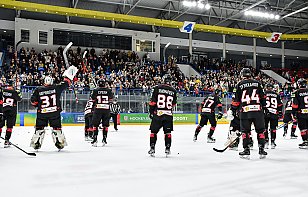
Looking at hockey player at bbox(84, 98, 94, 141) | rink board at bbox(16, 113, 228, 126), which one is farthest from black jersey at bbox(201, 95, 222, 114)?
rink board at bbox(16, 113, 228, 126)

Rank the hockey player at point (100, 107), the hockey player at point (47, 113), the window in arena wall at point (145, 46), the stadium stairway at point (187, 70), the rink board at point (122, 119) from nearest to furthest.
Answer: the hockey player at point (47, 113) → the hockey player at point (100, 107) → the rink board at point (122, 119) → the window in arena wall at point (145, 46) → the stadium stairway at point (187, 70)

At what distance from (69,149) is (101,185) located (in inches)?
144

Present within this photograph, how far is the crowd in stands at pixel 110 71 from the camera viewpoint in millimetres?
18266

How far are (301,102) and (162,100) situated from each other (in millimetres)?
3448

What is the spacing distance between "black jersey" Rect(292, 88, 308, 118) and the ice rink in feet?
4.20

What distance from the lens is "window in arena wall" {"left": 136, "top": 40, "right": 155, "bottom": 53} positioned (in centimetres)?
2805

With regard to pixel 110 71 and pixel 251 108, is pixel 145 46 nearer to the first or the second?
pixel 110 71

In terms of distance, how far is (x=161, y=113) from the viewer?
615 cm

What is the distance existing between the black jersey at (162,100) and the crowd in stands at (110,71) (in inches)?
380

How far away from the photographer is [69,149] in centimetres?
721

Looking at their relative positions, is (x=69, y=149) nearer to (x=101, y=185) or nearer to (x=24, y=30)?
(x=101, y=185)

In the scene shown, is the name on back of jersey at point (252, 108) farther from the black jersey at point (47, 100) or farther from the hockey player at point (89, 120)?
the hockey player at point (89, 120)

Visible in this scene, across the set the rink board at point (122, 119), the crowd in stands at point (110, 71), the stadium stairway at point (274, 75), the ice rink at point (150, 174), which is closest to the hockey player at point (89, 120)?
the ice rink at point (150, 174)

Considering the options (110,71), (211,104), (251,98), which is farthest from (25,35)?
(251,98)
